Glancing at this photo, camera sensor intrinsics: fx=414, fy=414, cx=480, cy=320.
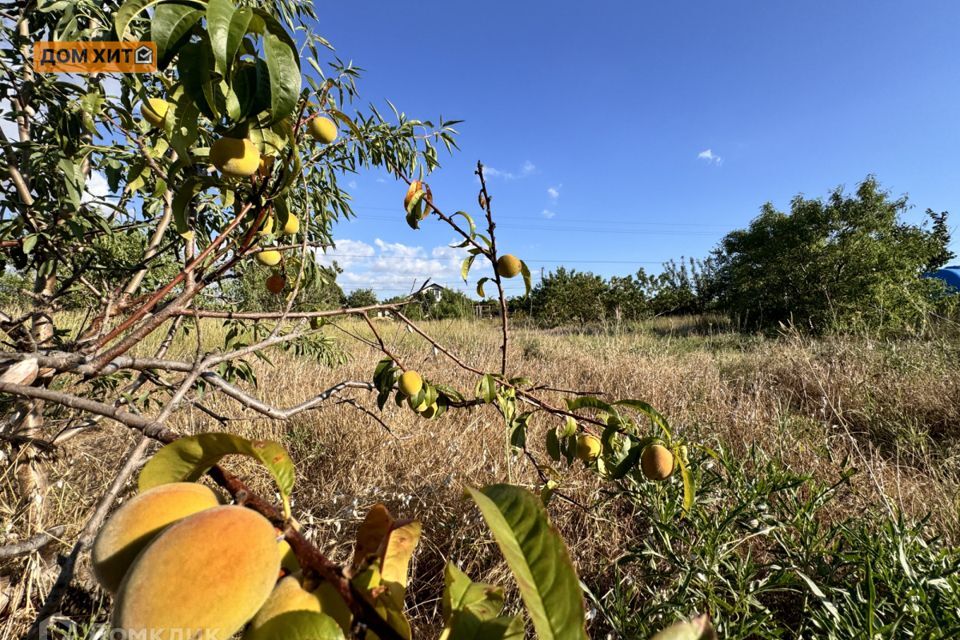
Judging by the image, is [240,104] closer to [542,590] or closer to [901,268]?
[542,590]

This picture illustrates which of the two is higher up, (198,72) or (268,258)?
(198,72)

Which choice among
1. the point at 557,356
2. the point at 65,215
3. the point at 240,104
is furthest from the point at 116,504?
the point at 557,356

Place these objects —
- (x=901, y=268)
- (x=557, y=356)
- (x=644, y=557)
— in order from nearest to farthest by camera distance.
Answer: (x=644, y=557)
(x=557, y=356)
(x=901, y=268)

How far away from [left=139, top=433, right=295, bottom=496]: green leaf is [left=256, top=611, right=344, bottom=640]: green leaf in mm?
65

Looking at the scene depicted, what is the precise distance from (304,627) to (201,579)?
6 cm

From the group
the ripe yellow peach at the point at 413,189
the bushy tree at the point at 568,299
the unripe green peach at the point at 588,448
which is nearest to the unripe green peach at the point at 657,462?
the unripe green peach at the point at 588,448

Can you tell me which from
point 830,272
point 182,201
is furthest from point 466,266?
point 830,272

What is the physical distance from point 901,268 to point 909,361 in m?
5.40

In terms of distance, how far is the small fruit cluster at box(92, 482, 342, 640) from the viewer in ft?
0.70

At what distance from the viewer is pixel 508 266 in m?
0.90

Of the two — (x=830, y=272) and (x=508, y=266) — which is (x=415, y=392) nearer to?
(x=508, y=266)

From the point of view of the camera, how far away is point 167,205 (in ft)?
3.34

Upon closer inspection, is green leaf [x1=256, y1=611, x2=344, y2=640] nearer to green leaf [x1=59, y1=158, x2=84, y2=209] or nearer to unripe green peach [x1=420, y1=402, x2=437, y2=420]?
unripe green peach [x1=420, y1=402, x2=437, y2=420]

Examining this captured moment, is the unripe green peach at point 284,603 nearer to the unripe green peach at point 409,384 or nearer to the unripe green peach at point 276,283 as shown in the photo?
the unripe green peach at point 409,384
